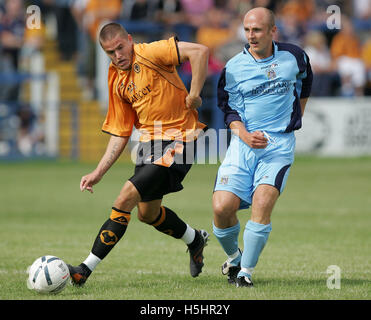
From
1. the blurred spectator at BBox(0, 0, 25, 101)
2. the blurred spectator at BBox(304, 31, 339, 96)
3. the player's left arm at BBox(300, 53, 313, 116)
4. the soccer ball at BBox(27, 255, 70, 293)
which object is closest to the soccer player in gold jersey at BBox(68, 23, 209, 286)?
the soccer ball at BBox(27, 255, 70, 293)

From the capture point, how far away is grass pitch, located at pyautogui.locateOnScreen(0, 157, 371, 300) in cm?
698

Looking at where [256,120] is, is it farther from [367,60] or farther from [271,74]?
[367,60]

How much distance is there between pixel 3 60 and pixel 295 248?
16.5 meters

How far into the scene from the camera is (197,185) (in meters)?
17.4

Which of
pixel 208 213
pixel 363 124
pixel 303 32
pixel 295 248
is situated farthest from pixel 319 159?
pixel 295 248

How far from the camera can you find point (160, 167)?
7371 mm

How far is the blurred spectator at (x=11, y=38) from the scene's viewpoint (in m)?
23.2

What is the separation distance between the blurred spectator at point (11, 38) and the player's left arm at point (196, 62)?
54.6ft

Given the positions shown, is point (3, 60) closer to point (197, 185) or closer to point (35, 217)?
point (197, 185)

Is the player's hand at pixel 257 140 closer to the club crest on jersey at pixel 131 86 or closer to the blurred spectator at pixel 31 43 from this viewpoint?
the club crest on jersey at pixel 131 86

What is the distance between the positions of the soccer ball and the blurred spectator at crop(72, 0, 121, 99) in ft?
54.8

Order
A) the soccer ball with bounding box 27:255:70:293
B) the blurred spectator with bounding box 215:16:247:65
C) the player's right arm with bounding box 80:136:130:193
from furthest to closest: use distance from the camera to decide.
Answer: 1. the blurred spectator with bounding box 215:16:247:65
2. the player's right arm with bounding box 80:136:130:193
3. the soccer ball with bounding box 27:255:70:293

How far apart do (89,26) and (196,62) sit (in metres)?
17.3

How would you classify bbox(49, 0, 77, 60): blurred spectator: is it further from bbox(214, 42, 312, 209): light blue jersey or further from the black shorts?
bbox(214, 42, 312, 209): light blue jersey
